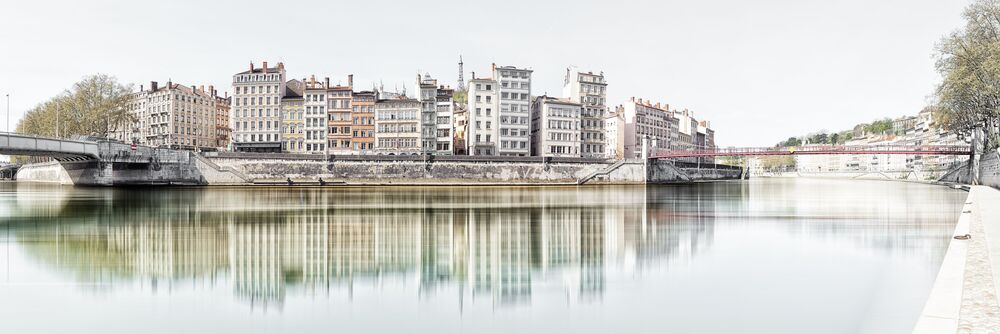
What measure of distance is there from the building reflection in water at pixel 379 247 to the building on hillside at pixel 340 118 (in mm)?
60689

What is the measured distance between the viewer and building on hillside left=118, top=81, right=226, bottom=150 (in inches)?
4286

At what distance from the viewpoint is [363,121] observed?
9019 cm

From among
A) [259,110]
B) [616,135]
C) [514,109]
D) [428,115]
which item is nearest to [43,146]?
[259,110]

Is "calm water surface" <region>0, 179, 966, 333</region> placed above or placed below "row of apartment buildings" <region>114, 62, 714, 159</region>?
below

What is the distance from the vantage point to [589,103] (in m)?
102

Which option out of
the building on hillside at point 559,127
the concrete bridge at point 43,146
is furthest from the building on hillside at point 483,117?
the concrete bridge at point 43,146

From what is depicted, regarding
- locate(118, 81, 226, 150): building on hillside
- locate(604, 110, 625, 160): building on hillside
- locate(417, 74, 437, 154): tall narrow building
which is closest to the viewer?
locate(417, 74, 437, 154): tall narrow building

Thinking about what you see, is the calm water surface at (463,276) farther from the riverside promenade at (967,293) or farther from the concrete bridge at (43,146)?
the concrete bridge at (43,146)

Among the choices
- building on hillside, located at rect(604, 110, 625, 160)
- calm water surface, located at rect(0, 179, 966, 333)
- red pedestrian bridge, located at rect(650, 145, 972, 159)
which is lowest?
calm water surface, located at rect(0, 179, 966, 333)

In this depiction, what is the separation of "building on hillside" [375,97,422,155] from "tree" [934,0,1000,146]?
61.6 metres

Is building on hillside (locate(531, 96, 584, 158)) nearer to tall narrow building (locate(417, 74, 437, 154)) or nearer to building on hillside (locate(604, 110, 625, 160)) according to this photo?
tall narrow building (locate(417, 74, 437, 154))

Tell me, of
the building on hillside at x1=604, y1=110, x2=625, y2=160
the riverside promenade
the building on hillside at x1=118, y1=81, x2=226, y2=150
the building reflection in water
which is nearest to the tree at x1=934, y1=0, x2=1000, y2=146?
the building reflection in water

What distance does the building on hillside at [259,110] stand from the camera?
3642 inches

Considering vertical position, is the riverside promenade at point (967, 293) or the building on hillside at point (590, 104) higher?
the building on hillside at point (590, 104)
